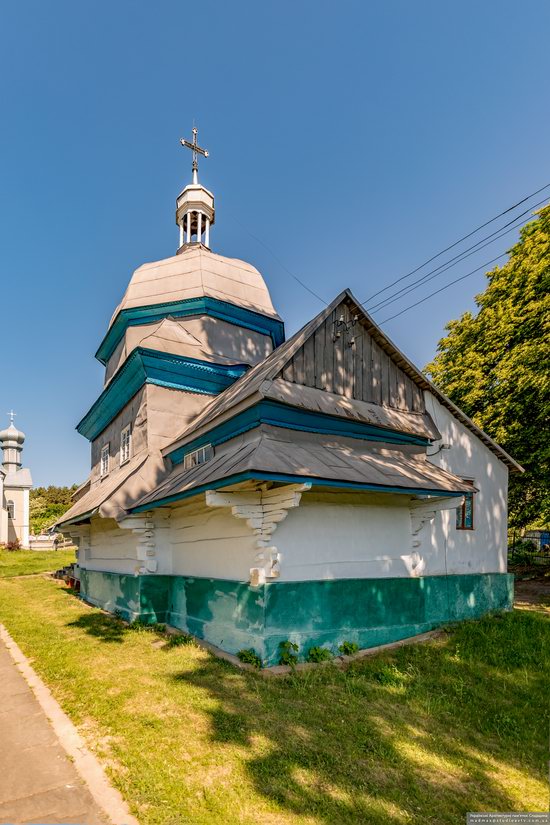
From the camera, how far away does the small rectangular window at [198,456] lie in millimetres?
9523

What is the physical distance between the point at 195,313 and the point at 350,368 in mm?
6698

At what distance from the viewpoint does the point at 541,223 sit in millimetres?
16812

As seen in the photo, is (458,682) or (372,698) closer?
(372,698)

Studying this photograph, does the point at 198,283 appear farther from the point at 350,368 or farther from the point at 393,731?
the point at 393,731

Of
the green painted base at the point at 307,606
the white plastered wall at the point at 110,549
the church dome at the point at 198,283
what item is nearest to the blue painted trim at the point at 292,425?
the green painted base at the point at 307,606

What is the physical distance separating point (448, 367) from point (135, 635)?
16.1 metres

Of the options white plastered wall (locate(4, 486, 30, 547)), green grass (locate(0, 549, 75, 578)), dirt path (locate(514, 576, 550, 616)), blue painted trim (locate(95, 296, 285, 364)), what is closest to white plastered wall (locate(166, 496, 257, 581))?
blue painted trim (locate(95, 296, 285, 364))

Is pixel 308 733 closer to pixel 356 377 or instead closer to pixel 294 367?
pixel 294 367

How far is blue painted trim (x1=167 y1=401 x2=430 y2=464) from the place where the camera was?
26.8ft

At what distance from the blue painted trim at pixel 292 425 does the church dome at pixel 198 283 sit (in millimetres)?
6568

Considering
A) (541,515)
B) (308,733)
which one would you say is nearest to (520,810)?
(308,733)

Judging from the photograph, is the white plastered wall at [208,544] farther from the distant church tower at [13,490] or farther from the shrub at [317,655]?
the distant church tower at [13,490]

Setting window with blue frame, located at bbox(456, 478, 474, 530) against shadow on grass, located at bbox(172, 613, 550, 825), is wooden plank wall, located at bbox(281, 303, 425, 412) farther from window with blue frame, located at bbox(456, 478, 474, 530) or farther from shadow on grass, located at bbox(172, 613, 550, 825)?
shadow on grass, located at bbox(172, 613, 550, 825)

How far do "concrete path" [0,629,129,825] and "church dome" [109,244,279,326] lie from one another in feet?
37.4
